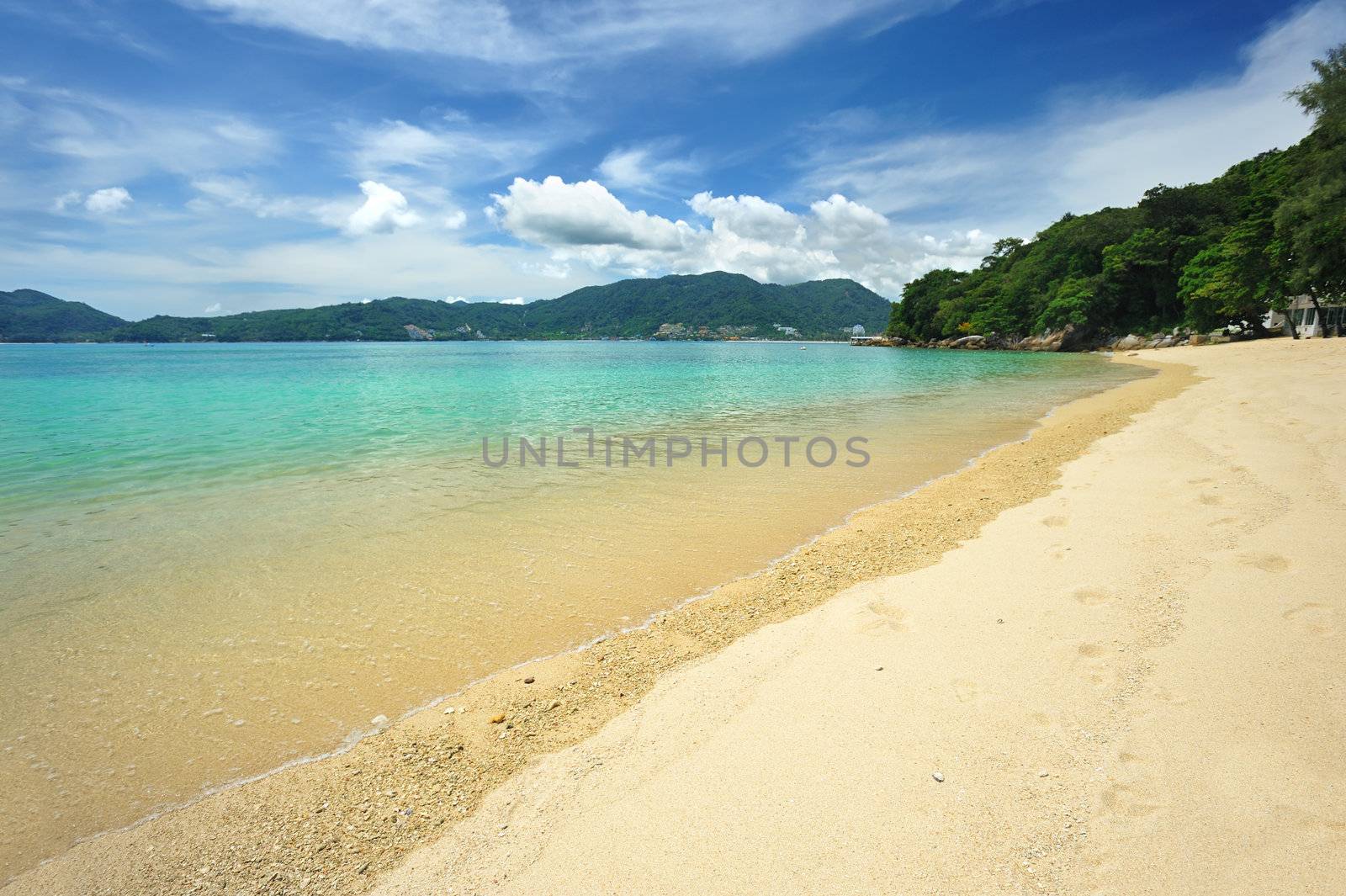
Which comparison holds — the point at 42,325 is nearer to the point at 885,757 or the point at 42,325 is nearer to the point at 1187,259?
the point at 885,757

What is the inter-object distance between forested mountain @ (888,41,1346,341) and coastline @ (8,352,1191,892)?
47.6 meters

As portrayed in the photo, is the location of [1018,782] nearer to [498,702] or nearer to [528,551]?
[498,702]

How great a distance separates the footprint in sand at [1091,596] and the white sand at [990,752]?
0.07 ft

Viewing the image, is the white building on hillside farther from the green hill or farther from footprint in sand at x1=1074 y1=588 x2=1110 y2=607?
the green hill

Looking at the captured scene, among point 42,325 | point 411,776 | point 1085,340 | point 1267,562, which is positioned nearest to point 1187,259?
point 1085,340

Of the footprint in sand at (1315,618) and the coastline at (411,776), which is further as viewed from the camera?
the footprint in sand at (1315,618)

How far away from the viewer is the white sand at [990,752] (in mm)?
2266

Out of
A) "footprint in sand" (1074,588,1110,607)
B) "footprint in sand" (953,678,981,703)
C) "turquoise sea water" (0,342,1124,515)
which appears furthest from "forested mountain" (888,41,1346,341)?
"footprint in sand" (953,678,981,703)

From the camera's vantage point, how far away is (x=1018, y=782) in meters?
2.64

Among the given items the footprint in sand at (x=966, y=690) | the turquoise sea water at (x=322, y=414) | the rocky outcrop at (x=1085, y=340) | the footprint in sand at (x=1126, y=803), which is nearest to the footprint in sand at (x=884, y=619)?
the footprint in sand at (x=966, y=690)

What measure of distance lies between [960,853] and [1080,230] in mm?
92975

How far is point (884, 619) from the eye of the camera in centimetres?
450

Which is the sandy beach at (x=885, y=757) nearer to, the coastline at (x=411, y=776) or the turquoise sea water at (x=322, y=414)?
the coastline at (x=411, y=776)

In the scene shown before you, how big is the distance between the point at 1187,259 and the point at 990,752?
7956 cm
